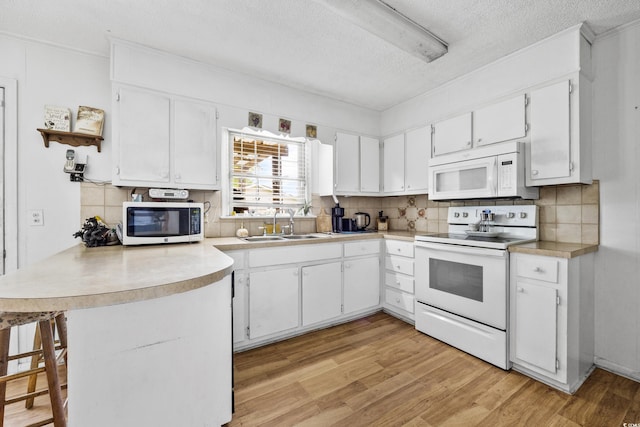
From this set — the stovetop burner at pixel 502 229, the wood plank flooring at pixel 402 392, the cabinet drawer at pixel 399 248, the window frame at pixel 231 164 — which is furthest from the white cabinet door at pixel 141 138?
the stovetop burner at pixel 502 229

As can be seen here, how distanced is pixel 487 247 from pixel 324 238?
1.36m

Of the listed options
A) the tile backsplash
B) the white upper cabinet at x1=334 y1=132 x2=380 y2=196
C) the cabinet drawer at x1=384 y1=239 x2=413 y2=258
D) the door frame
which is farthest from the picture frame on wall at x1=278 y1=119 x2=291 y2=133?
the door frame

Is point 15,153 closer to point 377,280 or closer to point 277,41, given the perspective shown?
point 277,41

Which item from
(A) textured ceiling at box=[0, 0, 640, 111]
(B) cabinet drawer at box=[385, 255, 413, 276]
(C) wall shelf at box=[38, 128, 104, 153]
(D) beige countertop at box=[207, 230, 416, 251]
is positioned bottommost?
(B) cabinet drawer at box=[385, 255, 413, 276]

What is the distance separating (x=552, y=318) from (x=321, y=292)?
1.74 metres

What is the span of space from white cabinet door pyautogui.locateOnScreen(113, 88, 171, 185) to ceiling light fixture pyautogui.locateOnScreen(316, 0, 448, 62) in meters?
1.51

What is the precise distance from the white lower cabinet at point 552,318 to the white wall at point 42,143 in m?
3.40

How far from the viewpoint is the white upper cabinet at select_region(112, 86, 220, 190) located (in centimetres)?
211

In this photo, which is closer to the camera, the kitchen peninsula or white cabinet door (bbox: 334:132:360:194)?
the kitchen peninsula

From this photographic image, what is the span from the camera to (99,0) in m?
1.69

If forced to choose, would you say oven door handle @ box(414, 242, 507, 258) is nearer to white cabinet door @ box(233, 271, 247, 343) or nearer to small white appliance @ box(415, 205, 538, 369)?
small white appliance @ box(415, 205, 538, 369)

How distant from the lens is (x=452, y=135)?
9.04ft

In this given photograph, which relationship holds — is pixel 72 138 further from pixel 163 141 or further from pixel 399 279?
pixel 399 279

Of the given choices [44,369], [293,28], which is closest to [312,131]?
[293,28]
